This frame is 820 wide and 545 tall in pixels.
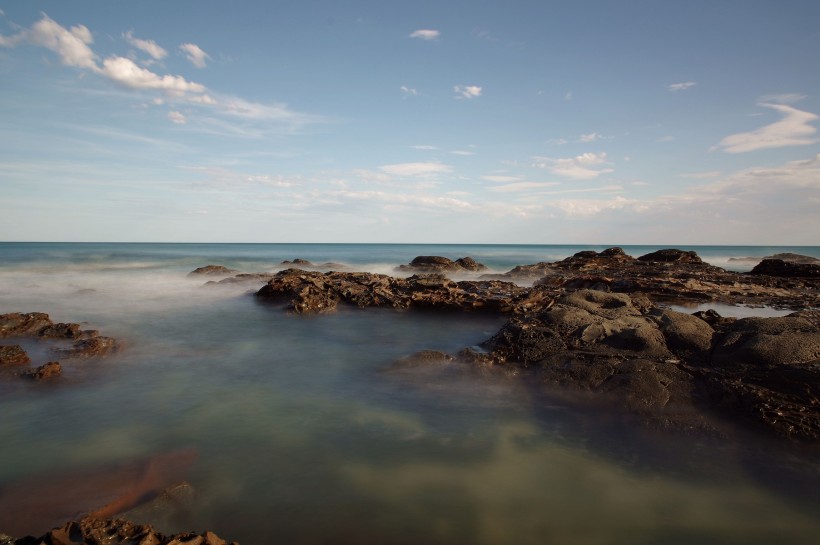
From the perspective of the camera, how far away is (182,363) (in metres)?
10.0

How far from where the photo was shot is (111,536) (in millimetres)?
3896

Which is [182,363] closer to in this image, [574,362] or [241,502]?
[241,502]

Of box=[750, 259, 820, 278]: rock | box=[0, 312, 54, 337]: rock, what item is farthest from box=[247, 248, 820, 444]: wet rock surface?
box=[750, 259, 820, 278]: rock

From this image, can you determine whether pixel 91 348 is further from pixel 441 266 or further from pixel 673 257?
pixel 673 257

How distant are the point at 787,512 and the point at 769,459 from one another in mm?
1017

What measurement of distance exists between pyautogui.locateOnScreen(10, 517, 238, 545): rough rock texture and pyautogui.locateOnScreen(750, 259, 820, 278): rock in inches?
1121

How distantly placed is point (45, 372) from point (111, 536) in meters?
6.31

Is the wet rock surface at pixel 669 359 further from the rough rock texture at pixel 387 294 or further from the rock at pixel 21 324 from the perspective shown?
the rock at pixel 21 324

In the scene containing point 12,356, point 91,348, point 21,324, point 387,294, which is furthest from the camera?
point 387,294

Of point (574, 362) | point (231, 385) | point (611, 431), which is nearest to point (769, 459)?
point (611, 431)

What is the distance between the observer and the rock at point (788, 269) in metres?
22.5

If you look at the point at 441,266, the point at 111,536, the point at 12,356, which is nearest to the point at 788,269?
the point at 441,266

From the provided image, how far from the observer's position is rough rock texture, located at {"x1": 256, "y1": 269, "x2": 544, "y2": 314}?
15109mm

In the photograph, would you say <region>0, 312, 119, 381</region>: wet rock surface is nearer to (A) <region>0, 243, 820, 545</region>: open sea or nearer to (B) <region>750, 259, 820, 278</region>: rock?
(A) <region>0, 243, 820, 545</region>: open sea
